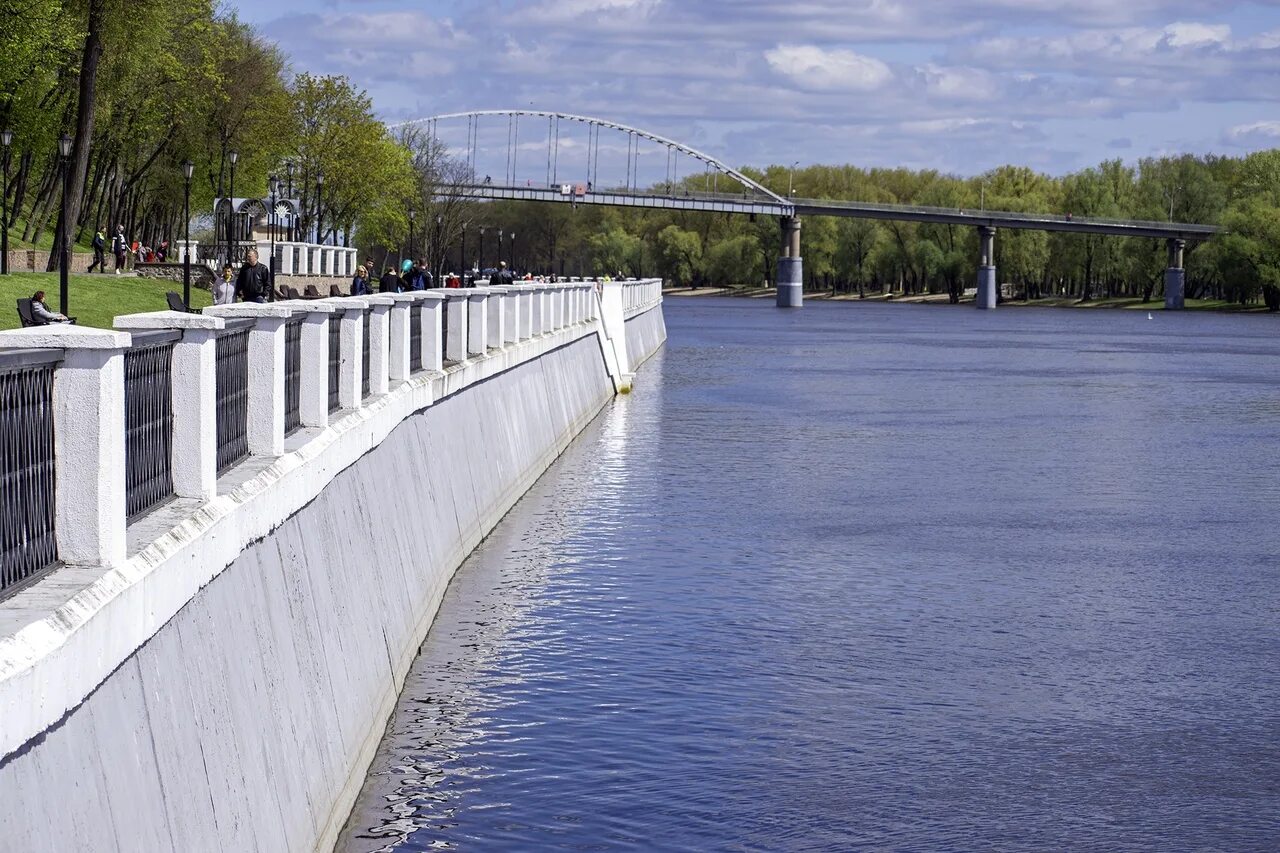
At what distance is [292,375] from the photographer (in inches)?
594

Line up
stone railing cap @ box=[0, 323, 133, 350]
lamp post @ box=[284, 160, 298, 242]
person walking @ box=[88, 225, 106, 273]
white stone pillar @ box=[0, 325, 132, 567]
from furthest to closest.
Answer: lamp post @ box=[284, 160, 298, 242] → person walking @ box=[88, 225, 106, 273] → white stone pillar @ box=[0, 325, 132, 567] → stone railing cap @ box=[0, 323, 133, 350]

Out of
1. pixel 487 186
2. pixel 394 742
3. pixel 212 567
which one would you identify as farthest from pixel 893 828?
pixel 487 186

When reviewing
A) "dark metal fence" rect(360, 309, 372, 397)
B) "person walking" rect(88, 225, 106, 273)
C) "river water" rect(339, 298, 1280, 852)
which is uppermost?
"person walking" rect(88, 225, 106, 273)

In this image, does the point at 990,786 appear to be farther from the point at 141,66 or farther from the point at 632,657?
the point at 141,66

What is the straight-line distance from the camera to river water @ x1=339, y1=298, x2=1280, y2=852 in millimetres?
13055

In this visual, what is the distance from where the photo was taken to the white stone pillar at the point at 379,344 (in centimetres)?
1908

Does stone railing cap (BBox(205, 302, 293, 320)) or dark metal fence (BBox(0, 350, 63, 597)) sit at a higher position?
stone railing cap (BBox(205, 302, 293, 320))

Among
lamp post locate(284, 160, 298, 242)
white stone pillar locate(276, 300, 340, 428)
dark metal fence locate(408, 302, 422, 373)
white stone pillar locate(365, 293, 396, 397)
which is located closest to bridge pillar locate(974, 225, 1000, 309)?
lamp post locate(284, 160, 298, 242)

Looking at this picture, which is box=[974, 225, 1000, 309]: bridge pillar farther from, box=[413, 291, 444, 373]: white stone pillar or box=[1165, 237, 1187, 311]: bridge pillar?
box=[413, 291, 444, 373]: white stone pillar

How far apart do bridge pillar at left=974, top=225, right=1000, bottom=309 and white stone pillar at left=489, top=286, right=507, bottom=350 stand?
162820mm

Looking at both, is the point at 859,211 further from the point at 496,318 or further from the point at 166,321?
the point at 166,321

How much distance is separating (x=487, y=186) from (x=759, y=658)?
170 m

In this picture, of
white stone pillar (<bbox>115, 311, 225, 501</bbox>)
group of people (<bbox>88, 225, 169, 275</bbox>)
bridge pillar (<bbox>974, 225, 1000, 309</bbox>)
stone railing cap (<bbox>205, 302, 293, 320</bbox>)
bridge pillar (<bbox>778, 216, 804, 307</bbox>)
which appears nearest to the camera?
white stone pillar (<bbox>115, 311, 225, 501</bbox>)

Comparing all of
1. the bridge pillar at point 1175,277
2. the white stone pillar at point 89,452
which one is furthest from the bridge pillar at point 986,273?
the white stone pillar at point 89,452
